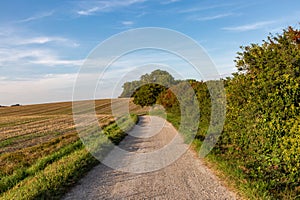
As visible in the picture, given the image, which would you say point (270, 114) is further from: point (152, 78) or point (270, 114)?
point (152, 78)

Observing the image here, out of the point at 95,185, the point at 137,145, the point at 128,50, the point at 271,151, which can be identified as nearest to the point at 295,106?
the point at 271,151

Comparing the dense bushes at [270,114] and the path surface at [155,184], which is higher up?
the dense bushes at [270,114]

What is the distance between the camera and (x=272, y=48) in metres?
6.70

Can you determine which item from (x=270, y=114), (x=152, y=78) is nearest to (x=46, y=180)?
(x=270, y=114)

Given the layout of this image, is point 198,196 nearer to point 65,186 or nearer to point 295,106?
point 295,106

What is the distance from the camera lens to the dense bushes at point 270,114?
5.54 metres

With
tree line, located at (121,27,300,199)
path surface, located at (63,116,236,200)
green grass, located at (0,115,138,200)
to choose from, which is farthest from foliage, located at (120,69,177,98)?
tree line, located at (121,27,300,199)

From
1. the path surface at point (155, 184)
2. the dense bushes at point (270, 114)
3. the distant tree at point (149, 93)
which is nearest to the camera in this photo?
the dense bushes at point (270, 114)

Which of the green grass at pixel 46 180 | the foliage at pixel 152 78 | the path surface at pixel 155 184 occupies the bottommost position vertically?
the path surface at pixel 155 184

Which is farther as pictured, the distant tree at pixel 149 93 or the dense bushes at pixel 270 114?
the distant tree at pixel 149 93

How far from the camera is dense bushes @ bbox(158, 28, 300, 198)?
554 centimetres

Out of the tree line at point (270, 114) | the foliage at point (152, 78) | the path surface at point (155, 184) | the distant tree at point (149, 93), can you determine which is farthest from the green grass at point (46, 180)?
the distant tree at point (149, 93)

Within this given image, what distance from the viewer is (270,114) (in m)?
6.12

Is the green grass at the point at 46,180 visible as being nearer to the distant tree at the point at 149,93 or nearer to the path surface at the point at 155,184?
the path surface at the point at 155,184
